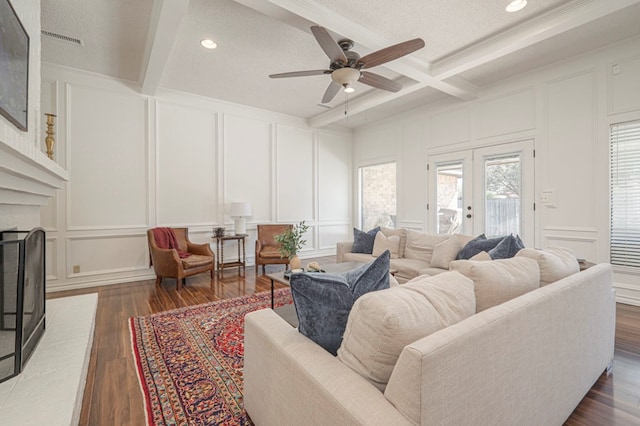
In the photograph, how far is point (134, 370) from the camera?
204cm

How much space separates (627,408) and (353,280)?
6.06ft

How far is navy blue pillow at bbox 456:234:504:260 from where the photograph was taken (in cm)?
301

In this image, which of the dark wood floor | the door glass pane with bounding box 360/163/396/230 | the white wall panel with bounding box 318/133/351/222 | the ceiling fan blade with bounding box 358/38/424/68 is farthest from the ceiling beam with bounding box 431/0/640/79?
the white wall panel with bounding box 318/133/351/222

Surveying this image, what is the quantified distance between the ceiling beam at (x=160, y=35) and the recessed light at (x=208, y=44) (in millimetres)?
320

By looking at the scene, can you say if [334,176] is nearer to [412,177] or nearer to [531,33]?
[412,177]

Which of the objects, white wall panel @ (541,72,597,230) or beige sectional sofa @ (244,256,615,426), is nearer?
beige sectional sofa @ (244,256,615,426)

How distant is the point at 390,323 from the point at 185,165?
4.81m

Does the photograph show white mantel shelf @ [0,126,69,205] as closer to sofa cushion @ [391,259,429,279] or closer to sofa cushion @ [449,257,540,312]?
sofa cushion @ [449,257,540,312]

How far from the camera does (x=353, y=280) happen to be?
126 centimetres

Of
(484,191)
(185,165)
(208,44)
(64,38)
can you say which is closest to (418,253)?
(484,191)

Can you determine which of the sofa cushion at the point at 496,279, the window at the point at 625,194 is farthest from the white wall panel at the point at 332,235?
the sofa cushion at the point at 496,279

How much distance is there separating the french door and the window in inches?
32.8

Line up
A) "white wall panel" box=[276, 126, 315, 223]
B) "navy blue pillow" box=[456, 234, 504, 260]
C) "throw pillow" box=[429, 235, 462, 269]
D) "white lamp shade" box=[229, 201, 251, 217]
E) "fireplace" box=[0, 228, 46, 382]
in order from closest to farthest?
"fireplace" box=[0, 228, 46, 382] → "navy blue pillow" box=[456, 234, 504, 260] → "throw pillow" box=[429, 235, 462, 269] → "white lamp shade" box=[229, 201, 251, 217] → "white wall panel" box=[276, 126, 315, 223]

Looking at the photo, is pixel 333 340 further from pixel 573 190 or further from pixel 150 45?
pixel 573 190
